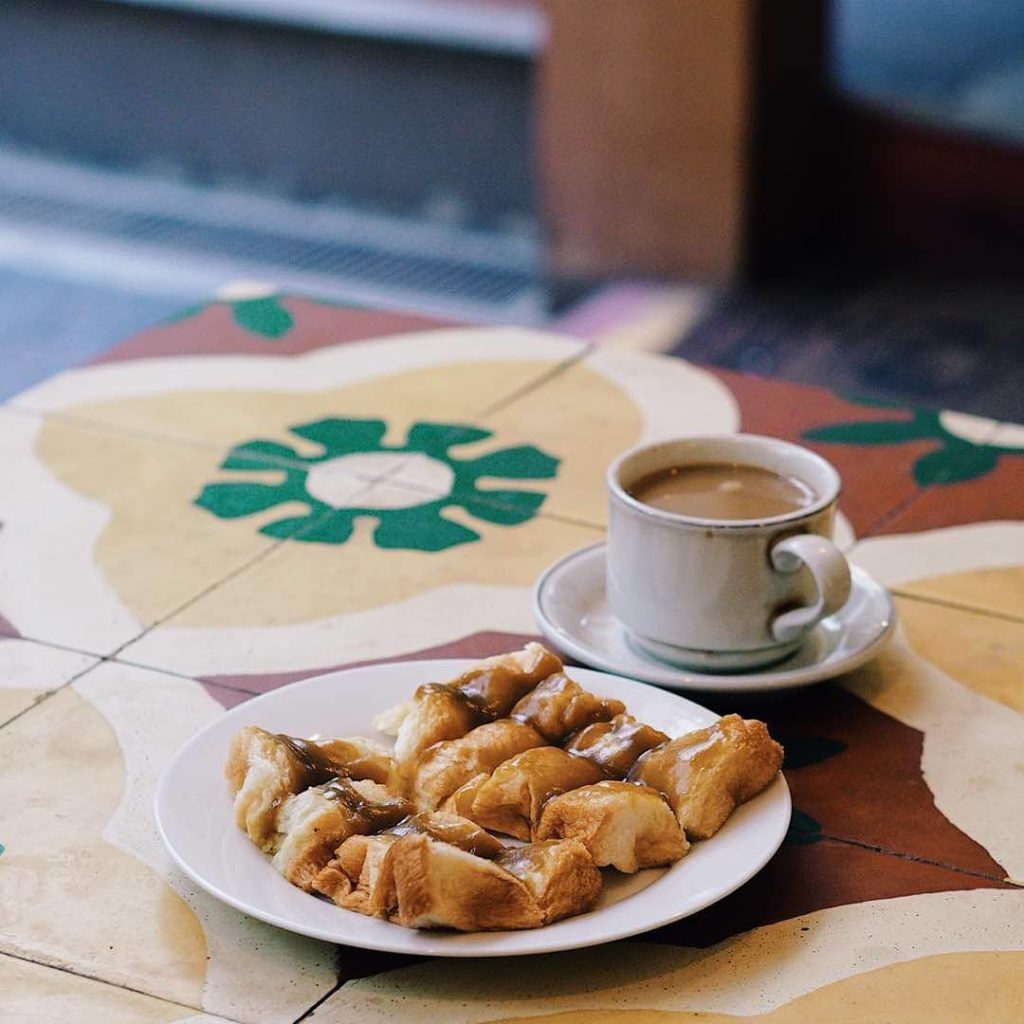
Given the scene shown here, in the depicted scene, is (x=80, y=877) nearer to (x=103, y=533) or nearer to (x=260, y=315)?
(x=103, y=533)

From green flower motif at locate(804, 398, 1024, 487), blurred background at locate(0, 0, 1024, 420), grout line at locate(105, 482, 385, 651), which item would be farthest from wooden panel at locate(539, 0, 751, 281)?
grout line at locate(105, 482, 385, 651)

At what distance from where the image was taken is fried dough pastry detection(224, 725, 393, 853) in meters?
0.83

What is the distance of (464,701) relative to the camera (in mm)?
910

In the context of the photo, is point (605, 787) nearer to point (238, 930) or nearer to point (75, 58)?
point (238, 930)

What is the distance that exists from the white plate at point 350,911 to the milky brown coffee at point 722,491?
0.12 m

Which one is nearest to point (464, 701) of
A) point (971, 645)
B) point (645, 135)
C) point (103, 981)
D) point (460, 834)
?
point (460, 834)

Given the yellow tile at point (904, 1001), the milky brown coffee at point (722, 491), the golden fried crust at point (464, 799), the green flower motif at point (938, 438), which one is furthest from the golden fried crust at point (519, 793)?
the green flower motif at point (938, 438)

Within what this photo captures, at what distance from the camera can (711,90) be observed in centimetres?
335

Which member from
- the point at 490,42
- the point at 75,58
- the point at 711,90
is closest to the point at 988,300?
the point at 711,90

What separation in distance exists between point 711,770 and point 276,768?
0.21 meters

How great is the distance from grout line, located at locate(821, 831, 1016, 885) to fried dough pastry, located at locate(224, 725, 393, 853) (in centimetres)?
23

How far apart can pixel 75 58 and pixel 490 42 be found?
1182mm

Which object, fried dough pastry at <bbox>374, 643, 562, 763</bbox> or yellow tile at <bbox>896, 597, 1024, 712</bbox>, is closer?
fried dough pastry at <bbox>374, 643, 562, 763</bbox>

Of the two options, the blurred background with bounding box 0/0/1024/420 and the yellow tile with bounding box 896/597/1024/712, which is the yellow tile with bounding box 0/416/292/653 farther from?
the blurred background with bounding box 0/0/1024/420
